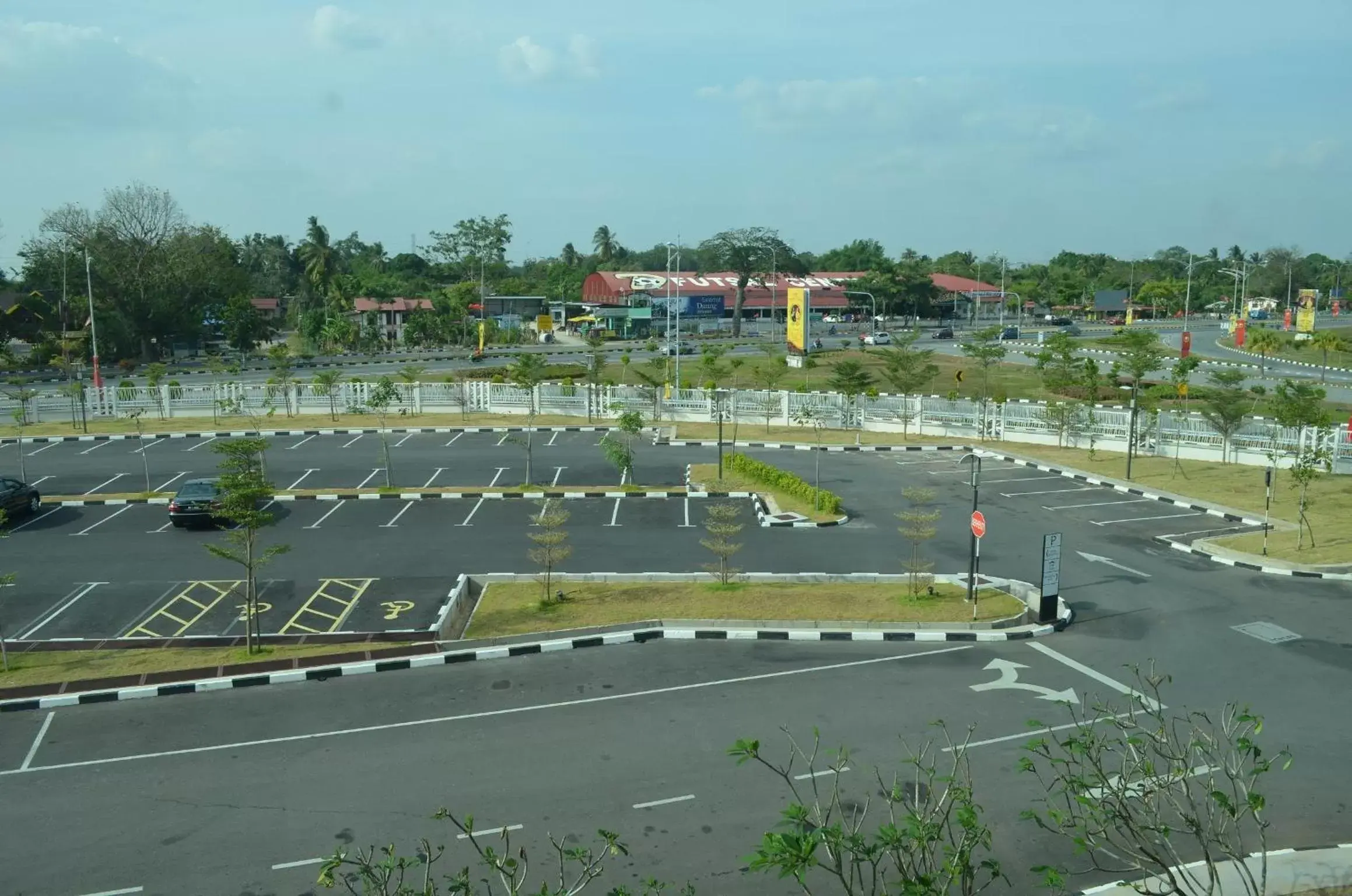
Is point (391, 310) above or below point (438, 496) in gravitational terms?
above

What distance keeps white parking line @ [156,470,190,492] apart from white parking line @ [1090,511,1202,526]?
25.5m

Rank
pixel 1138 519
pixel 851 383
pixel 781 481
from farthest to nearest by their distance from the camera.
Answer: pixel 851 383, pixel 781 481, pixel 1138 519

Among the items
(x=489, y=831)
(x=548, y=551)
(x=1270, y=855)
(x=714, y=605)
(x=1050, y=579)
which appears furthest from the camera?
(x=548, y=551)

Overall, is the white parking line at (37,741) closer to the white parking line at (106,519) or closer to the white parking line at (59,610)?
the white parking line at (59,610)

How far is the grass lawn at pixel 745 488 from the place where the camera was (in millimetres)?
26391

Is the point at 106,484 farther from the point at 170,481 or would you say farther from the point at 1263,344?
the point at 1263,344

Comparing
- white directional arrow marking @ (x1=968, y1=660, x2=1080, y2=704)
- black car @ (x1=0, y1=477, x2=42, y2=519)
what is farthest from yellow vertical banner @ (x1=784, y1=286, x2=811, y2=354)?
white directional arrow marking @ (x1=968, y1=660, x2=1080, y2=704)

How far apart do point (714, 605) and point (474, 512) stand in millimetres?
10449

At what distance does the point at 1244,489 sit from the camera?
93.7 feet

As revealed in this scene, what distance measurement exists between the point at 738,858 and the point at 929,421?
3041cm

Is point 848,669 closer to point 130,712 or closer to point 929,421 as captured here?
point 130,712

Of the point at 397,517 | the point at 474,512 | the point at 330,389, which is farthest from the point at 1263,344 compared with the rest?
the point at 397,517

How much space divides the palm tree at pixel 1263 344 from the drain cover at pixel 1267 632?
145 ft

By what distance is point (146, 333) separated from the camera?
69375 millimetres
